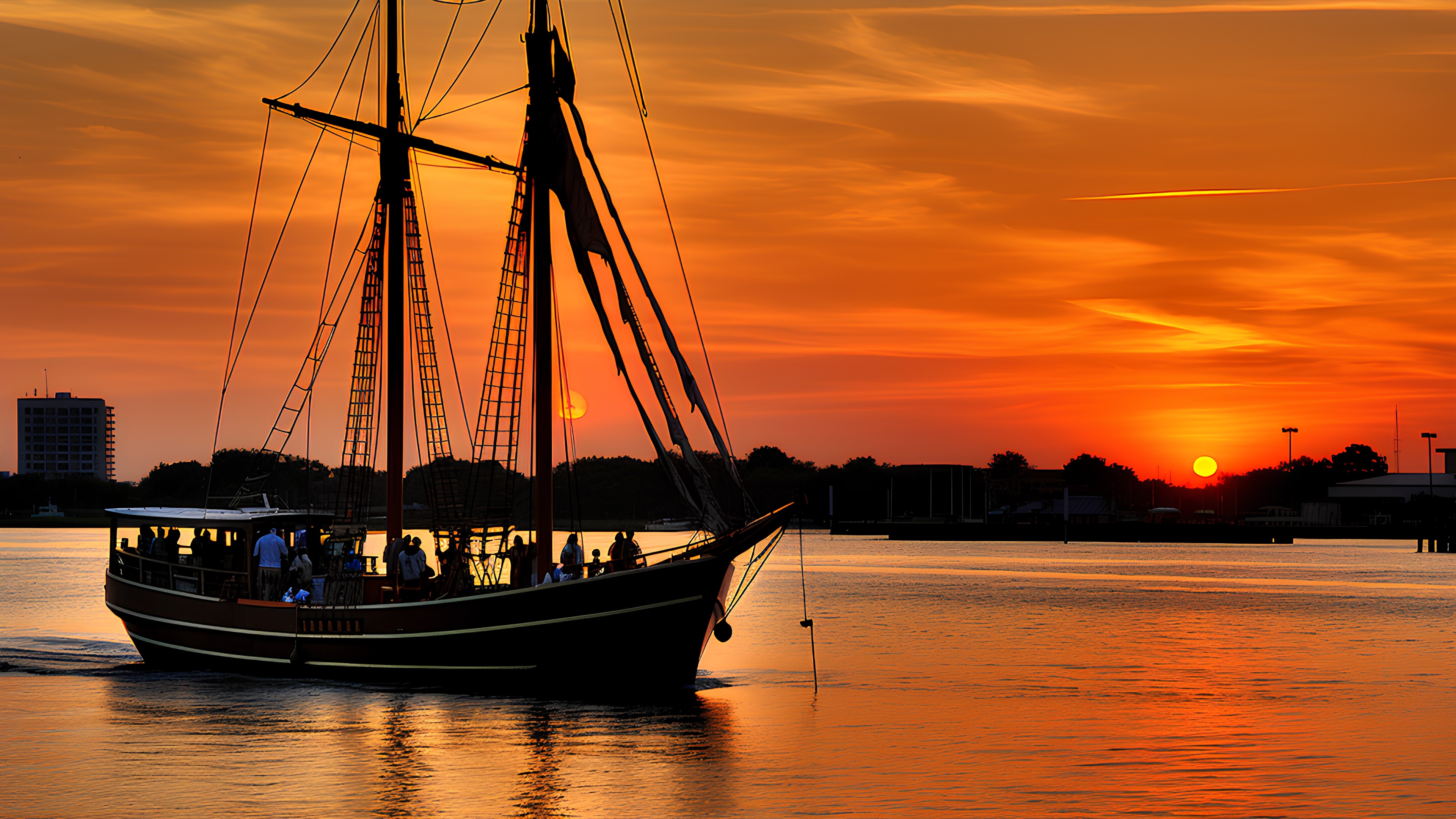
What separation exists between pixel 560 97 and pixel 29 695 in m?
20.4

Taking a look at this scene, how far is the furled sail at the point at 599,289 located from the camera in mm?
32562

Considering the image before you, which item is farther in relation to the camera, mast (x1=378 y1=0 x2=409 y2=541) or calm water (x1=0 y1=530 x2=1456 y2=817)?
mast (x1=378 y1=0 x2=409 y2=541)

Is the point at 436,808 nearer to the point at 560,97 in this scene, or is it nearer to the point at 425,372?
the point at 560,97

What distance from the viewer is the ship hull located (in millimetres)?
31359

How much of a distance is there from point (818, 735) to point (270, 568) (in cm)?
1456

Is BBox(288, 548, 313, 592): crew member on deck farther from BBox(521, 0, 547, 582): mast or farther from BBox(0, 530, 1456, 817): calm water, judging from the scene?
BBox(521, 0, 547, 582): mast

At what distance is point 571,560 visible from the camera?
33.0m

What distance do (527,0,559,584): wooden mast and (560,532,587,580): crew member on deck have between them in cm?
118

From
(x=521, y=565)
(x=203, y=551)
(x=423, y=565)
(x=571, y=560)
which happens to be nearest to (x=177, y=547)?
(x=203, y=551)

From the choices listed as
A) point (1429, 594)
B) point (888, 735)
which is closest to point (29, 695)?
point (888, 735)

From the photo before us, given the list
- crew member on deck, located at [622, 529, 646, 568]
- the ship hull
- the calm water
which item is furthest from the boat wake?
crew member on deck, located at [622, 529, 646, 568]

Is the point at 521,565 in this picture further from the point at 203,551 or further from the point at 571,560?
the point at 203,551

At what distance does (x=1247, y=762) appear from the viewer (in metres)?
27.2

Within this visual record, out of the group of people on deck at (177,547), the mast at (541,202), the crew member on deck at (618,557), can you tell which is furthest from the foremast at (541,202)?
the group of people on deck at (177,547)
